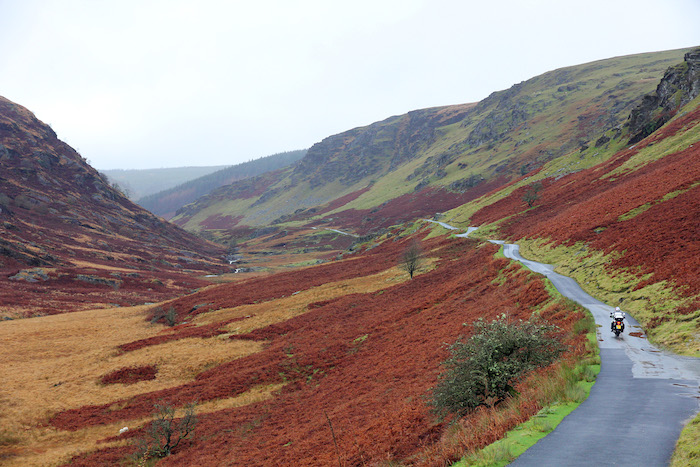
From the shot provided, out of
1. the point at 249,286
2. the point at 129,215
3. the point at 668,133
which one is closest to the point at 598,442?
the point at 249,286

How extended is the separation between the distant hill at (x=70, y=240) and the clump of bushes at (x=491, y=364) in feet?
222

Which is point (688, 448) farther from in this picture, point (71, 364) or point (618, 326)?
point (71, 364)

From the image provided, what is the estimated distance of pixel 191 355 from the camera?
3497 cm

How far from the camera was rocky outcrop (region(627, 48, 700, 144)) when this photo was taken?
71.2 m

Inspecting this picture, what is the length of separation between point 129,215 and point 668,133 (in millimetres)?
165815

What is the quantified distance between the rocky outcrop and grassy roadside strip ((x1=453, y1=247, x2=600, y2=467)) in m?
84.0

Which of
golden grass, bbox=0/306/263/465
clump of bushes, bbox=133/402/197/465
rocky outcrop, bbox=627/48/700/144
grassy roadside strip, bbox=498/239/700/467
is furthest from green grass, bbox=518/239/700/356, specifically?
rocky outcrop, bbox=627/48/700/144

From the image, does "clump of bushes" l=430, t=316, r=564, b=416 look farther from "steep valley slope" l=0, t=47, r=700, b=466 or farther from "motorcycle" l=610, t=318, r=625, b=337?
"motorcycle" l=610, t=318, r=625, b=337

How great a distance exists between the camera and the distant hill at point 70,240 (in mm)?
71062

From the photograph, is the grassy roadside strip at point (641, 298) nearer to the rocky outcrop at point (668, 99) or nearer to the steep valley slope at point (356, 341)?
the steep valley slope at point (356, 341)

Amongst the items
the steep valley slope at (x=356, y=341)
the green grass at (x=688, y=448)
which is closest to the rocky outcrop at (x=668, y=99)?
the steep valley slope at (x=356, y=341)

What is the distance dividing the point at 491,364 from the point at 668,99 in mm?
96180

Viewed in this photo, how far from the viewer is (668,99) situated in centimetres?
7625

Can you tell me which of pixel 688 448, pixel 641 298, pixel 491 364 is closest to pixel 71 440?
pixel 491 364
